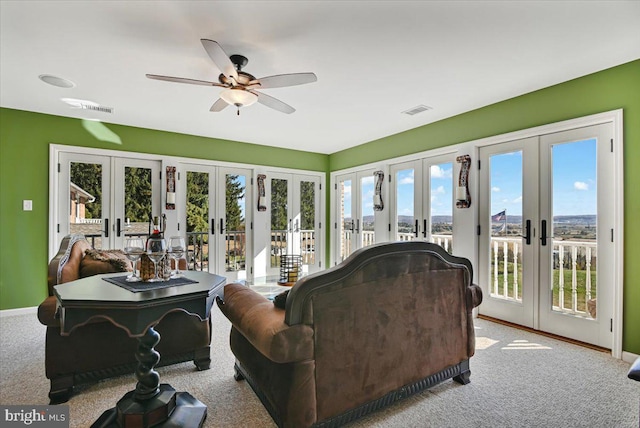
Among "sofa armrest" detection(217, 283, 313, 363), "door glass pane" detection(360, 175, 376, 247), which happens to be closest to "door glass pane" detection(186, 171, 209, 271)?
"door glass pane" detection(360, 175, 376, 247)

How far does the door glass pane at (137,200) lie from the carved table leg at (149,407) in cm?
344

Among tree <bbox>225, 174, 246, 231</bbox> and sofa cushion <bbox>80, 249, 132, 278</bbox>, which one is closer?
sofa cushion <bbox>80, 249, 132, 278</bbox>

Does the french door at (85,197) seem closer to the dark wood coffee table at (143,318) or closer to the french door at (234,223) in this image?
the french door at (234,223)

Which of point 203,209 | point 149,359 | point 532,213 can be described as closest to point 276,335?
point 149,359

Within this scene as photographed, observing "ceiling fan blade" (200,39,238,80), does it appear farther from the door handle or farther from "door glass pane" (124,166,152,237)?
the door handle

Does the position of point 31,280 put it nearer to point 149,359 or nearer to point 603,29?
point 149,359

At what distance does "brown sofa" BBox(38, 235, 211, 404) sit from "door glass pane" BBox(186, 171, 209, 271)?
257cm

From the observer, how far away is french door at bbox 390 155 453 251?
14.6 ft

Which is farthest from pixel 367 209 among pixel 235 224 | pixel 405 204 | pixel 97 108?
pixel 97 108

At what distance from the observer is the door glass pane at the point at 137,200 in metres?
4.77

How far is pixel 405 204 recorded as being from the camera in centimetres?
512

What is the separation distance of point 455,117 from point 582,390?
323 centimetres

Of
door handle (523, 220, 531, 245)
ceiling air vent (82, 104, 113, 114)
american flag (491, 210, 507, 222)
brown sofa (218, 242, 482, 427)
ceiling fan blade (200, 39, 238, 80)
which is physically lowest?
brown sofa (218, 242, 482, 427)

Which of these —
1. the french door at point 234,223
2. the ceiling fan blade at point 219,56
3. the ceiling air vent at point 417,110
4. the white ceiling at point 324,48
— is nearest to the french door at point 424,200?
the ceiling air vent at point 417,110
